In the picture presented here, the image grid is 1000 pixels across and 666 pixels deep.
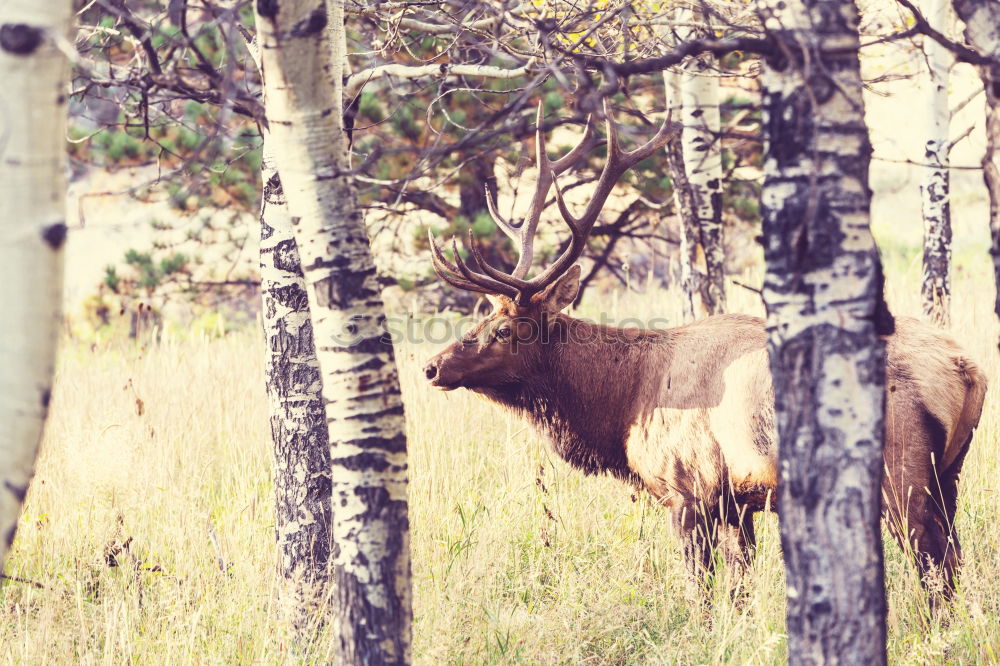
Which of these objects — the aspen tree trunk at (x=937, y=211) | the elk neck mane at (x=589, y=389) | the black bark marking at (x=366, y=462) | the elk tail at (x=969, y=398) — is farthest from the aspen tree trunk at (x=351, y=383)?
the aspen tree trunk at (x=937, y=211)

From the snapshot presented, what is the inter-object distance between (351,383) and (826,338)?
1208 mm

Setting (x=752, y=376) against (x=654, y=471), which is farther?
(x=654, y=471)

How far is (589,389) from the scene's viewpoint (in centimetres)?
480

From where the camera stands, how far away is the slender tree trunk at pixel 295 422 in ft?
11.7

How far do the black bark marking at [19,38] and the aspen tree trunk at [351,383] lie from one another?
2.42ft

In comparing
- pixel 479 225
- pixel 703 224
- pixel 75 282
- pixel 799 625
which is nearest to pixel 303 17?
pixel 799 625

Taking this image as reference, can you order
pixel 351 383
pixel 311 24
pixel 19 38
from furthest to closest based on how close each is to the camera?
pixel 351 383
pixel 311 24
pixel 19 38

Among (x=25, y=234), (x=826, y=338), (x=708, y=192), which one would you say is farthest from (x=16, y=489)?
(x=708, y=192)

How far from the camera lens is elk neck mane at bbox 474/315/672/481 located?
4.67 m

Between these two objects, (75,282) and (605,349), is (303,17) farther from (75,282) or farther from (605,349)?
(75,282)

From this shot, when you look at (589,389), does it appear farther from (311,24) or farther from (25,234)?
(25,234)

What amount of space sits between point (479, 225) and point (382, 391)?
262 inches

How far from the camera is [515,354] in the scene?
481 centimetres

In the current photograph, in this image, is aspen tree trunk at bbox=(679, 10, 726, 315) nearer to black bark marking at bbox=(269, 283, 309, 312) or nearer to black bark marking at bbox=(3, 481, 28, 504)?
black bark marking at bbox=(269, 283, 309, 312)
